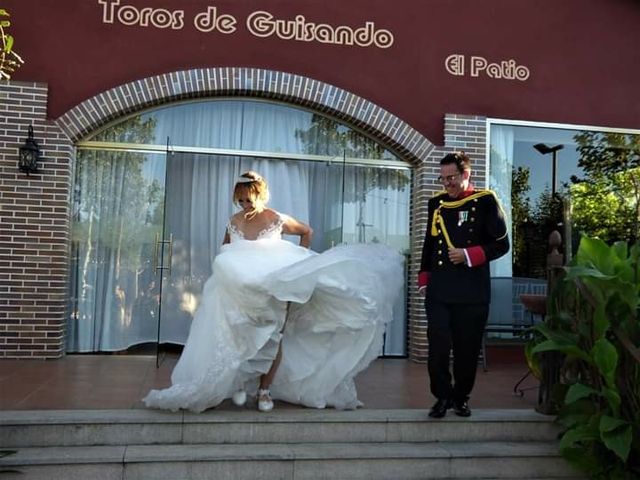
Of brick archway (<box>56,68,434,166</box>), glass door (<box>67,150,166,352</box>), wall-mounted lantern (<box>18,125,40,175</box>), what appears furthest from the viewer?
glass door (<box>67,150,166,352</box>)

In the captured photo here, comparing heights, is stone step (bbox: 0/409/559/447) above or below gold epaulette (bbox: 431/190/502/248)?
below

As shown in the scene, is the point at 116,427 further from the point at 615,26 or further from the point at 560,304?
the point at 615,26

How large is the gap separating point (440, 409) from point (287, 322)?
1.19m

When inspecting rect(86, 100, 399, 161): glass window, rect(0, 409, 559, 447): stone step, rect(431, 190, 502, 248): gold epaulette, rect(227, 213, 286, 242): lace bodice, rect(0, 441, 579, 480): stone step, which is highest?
rect(86, 100, 399, 161): glass window

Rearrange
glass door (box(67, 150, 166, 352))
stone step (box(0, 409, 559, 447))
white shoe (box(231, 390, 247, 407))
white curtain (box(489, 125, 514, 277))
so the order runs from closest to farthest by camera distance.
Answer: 1. stone step (box(0, 409, 559, 447))
2. white shoe (box(231, 390, 247, 407))
3. glass door (box(67, 150, 166, 352))
4. white curtain (box(489, 125, 514, 277))

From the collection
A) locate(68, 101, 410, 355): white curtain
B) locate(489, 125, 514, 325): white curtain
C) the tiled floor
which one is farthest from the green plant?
locate(68, 101, 410, 355): white curtain

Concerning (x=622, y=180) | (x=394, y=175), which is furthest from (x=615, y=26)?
(x=394, y=175)

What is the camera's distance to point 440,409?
14.3ft

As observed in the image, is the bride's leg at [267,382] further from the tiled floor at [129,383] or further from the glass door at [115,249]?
the glass door at [115,249]

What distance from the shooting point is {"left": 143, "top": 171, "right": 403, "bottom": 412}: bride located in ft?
13.8

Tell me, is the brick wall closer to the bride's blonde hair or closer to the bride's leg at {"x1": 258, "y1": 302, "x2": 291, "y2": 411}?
the bride's blonde hair

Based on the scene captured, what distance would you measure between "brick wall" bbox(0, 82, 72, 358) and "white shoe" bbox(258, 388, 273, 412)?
3.01m

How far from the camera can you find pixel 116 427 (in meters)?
4.02

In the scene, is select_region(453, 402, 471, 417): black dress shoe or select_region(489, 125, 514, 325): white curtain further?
select_region(489, 125, 514, 325): white curtain
